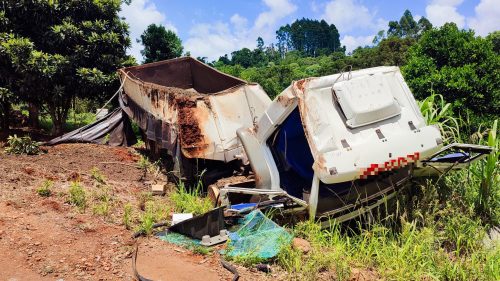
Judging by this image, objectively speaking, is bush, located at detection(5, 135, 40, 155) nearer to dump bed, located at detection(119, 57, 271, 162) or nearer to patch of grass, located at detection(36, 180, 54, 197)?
Answer: dump bed, located at detection(119, 57, 271, 162)

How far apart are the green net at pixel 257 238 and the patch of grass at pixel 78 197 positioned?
5.78ft

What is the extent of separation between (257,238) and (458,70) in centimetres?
674

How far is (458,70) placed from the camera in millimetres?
8875

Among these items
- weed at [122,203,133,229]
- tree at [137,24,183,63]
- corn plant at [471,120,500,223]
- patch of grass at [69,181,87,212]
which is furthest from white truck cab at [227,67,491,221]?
tree at [137,24,183,63]

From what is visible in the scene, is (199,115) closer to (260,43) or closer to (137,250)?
(137,250)

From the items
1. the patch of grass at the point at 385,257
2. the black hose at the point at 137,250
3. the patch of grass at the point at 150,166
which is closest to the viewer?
the black hose at the point at 137,250

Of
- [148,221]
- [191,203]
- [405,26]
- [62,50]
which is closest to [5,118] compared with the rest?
[62,50]

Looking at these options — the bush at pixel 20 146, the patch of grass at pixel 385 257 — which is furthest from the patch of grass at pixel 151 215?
Answer: the bush at pixel 20 146

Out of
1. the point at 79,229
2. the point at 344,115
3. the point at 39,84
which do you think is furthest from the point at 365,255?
the point at 39,84

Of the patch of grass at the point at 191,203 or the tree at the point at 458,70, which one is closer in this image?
the patch of grass at the point at 191,203

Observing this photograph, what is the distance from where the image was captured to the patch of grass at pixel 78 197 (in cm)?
482

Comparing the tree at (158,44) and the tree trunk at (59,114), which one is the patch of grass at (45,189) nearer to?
the tree trunk at (59,114)

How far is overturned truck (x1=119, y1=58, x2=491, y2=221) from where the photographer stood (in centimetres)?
418

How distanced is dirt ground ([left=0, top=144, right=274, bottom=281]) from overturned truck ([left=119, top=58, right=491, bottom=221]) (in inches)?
43.6
